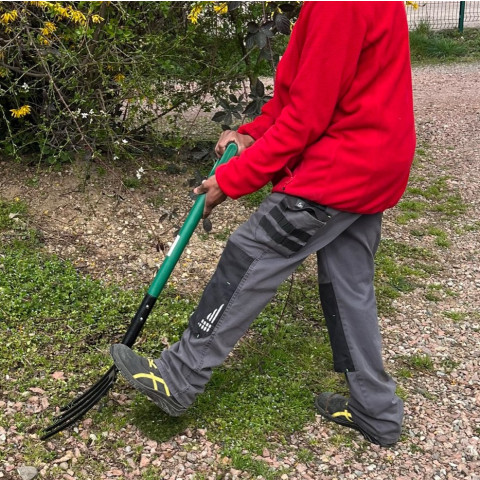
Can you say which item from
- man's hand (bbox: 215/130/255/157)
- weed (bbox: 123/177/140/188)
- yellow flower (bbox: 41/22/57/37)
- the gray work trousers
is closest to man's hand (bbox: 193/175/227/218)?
the gray work trousers

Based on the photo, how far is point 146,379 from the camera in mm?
2822

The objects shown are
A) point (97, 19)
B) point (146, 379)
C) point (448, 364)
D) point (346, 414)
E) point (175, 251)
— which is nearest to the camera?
point (146, 379)

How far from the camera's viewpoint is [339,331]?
9.66ft

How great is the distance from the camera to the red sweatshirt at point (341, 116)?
2.39 metres

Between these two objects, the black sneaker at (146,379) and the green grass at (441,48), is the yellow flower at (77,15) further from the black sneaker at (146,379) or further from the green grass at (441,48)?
the green grass at (441,48)

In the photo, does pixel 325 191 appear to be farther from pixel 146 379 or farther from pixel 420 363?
pixel 420 363

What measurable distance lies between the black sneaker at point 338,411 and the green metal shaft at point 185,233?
0.91 m

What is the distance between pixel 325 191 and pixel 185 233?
0.62m

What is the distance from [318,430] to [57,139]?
2.70 m

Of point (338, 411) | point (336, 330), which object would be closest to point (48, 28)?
point (336, 330)

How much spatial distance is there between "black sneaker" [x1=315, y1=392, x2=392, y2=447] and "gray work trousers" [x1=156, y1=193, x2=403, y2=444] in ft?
0.13

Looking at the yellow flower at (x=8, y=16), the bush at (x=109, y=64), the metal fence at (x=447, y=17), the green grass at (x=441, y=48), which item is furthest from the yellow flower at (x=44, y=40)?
the metal fence at (x=447, y=17)

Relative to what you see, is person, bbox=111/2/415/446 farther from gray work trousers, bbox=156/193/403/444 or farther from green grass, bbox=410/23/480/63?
green grass, bbox=410/23/480/63

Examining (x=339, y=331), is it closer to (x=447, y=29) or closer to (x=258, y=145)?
(x=258, y=145)
